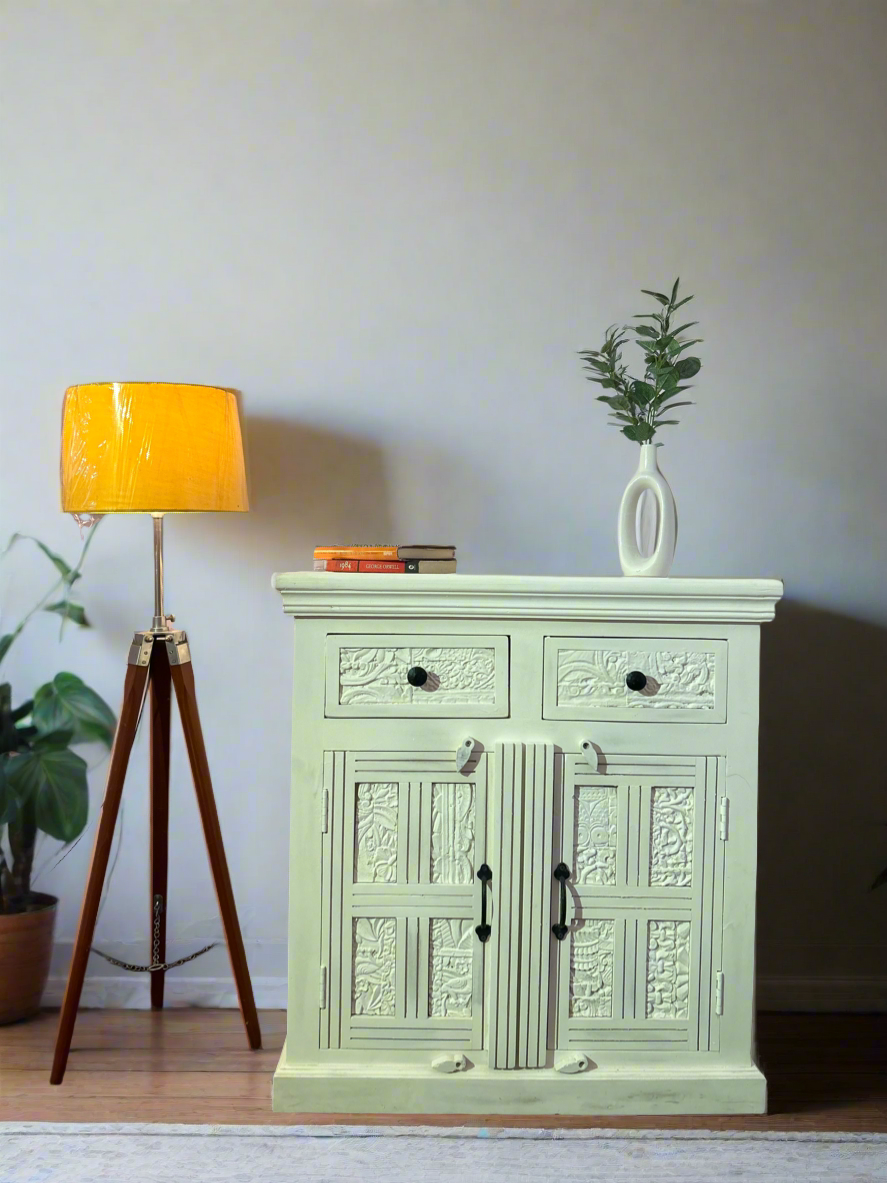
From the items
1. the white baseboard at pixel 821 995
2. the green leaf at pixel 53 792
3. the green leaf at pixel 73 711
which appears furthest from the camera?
the white baseboard at pixel 821 995

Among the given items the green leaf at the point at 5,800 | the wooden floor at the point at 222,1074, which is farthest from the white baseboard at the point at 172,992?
the green leaf at the point at 5,800

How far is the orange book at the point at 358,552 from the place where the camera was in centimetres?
181

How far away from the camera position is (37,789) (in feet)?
6.64

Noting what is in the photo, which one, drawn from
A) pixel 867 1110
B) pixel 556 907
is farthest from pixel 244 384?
pixel 867 1110

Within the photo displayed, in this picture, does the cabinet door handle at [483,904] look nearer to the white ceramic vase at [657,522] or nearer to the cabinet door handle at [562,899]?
the cabinet door handle at [562,899]

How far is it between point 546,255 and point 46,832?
159cm

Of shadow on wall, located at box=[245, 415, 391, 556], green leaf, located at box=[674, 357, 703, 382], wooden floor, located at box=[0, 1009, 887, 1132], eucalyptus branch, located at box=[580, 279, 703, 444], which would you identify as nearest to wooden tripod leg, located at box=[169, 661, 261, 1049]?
wooden floor, located at box=[0, 1009, 887, 1132]

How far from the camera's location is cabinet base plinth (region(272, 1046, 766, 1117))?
1.74m

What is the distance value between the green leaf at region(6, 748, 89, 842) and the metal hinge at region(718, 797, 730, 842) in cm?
123

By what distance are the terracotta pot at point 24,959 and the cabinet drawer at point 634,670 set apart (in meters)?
1.18

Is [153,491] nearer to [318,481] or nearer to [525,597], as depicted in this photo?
[318,481]

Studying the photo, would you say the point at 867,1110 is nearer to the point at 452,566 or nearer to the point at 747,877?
the point at 747,877

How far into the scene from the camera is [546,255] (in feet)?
7.25

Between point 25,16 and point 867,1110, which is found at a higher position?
point 25,16
